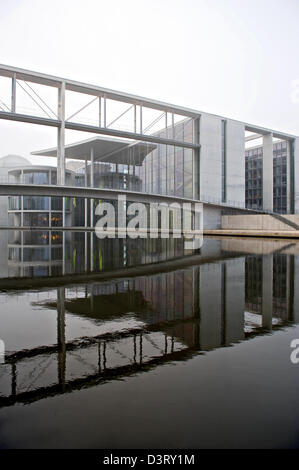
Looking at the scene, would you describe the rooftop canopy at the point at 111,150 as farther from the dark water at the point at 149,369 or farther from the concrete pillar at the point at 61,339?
the dark water at the point at 149,369

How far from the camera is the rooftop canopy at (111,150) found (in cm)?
5036

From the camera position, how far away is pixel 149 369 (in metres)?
3.50

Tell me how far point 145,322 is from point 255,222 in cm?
3635

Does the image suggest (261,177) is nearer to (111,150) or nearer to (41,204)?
(111,150)

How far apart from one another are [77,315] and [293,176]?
2132 inches

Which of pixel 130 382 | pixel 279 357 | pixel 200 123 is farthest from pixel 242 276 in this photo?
pixel 200 123

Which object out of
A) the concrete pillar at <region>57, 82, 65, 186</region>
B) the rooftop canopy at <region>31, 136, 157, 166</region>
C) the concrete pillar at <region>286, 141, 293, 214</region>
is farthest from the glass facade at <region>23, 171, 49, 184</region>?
the concrete pillar at <region>286, 141, 293, 214</region>

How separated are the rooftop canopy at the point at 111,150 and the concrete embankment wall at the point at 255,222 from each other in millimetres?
15672

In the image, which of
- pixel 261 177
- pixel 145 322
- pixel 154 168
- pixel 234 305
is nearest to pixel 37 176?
pixel 154 168

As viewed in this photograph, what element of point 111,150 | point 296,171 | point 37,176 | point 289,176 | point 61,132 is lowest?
point 289,176

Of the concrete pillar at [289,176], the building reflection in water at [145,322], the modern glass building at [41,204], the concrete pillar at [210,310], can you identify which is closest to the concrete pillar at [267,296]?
the building reflection in water at [145,322]
